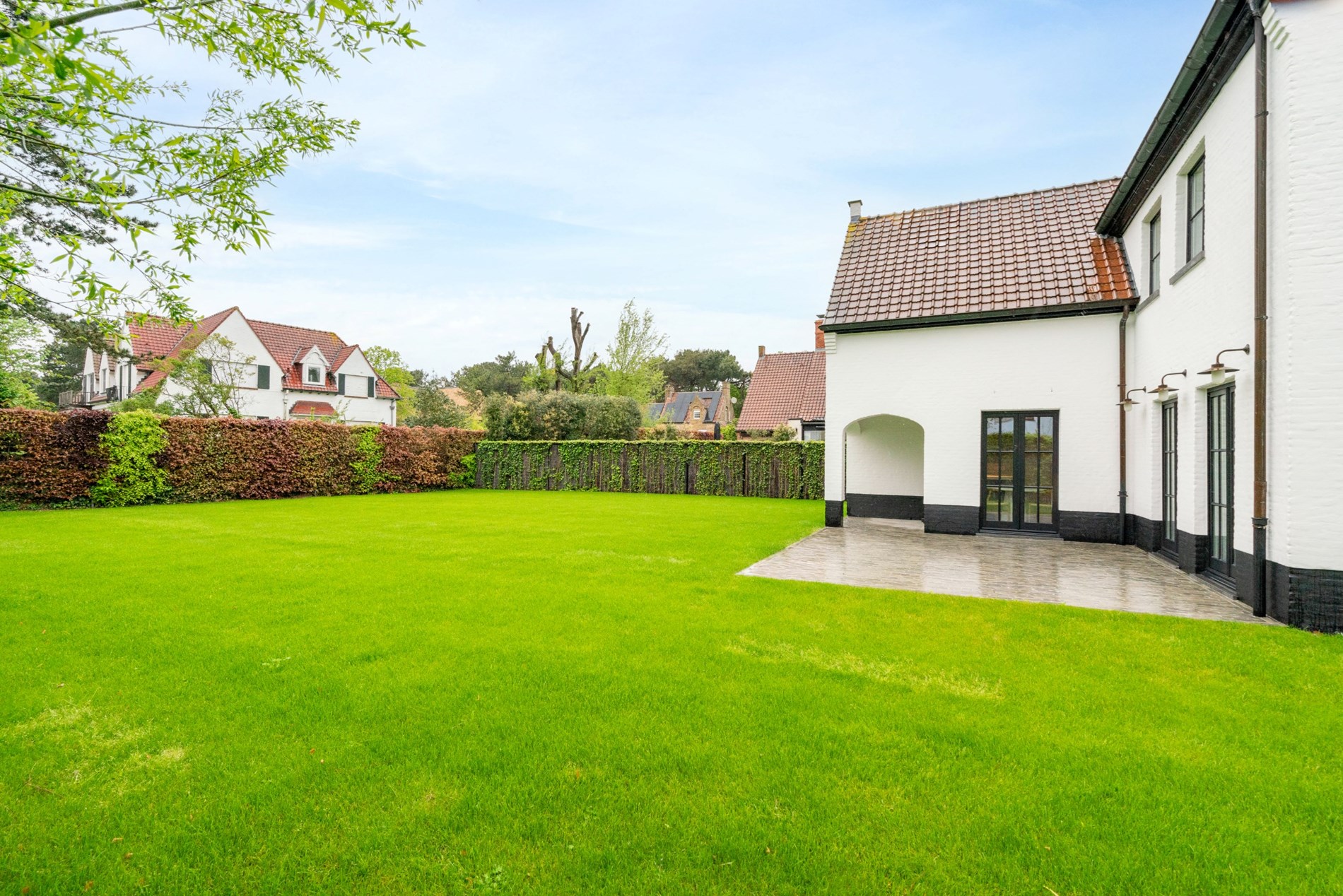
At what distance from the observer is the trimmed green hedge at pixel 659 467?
1942 cm

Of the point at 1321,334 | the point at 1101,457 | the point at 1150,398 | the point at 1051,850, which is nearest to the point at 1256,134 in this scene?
the point at 1321,334

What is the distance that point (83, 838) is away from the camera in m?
2.56

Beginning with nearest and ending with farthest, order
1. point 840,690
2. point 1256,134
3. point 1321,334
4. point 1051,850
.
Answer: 1. point 1051,850
2. point 840,690
3. point 1321,334
4. point 1256,134

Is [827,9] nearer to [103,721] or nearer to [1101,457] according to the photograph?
[1101,457]

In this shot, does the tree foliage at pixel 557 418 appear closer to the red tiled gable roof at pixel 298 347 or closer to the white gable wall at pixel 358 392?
the white gable wall at pixel 358 392

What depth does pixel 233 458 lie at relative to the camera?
1781cm

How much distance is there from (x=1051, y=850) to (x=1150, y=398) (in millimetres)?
9112

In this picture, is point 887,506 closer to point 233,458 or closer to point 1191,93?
point 1191,93

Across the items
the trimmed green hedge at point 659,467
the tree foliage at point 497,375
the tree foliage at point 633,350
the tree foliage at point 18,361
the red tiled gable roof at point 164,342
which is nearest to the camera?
the tree foliage at point 18,361

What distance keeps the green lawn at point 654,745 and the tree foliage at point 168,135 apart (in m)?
2.46

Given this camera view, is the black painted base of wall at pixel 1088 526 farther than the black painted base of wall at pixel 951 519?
No

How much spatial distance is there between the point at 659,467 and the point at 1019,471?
1217 cm

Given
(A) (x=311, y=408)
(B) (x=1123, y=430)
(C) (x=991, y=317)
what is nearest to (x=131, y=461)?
(C) (x=991, y=317)

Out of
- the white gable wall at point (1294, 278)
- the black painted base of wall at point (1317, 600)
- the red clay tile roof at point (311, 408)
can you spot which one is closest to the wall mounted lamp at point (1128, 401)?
the white gable wall at point (1294, 278)
